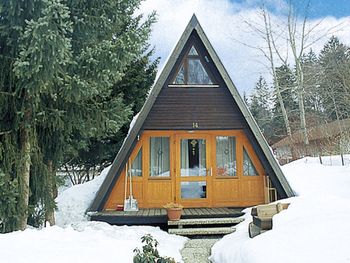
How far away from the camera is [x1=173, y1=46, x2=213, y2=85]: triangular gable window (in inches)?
378

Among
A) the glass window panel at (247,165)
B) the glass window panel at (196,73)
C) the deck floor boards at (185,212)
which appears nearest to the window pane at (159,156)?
the deck floor boards at (185,212)

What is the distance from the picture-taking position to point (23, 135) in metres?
6.23

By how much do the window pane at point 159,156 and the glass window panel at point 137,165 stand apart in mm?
292

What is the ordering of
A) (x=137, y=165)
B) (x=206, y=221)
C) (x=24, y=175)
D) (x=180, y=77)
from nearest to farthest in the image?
(x=24, y=175)
(x=206, y=221)
(x=180, y=77)
(x=137, y=165)

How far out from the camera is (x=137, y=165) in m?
9.75

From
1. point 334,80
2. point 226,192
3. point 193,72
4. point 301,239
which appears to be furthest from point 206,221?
point 334,80

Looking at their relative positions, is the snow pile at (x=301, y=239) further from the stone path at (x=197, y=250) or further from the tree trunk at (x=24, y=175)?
the tree trunk at (x=24, y=175)

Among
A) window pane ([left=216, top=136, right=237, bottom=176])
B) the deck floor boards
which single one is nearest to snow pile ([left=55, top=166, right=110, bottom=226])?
the deck floor boards

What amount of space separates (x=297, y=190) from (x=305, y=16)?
15.4 metres

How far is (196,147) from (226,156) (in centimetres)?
85

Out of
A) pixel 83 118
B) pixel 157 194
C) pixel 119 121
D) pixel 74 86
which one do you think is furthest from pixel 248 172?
pixel 74 86

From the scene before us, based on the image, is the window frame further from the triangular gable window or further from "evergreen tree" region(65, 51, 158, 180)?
"evergreen tree" region(65, 51, 158, 180)

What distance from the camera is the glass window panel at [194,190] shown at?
9805 mm

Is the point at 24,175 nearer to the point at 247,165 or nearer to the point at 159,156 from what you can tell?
the point at 159,156
